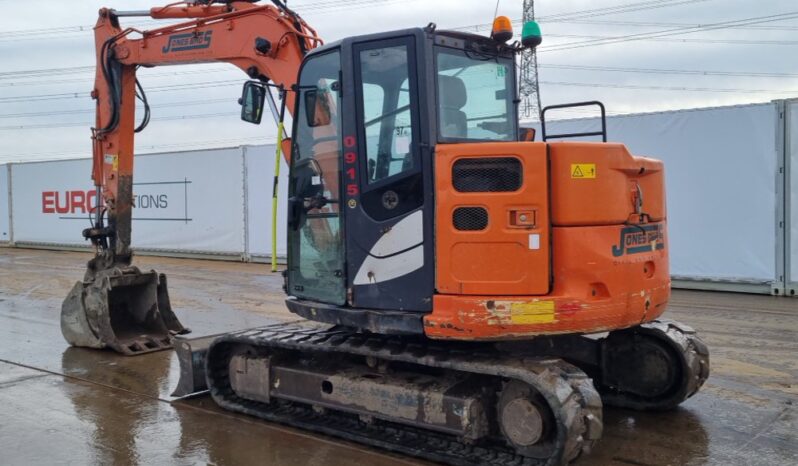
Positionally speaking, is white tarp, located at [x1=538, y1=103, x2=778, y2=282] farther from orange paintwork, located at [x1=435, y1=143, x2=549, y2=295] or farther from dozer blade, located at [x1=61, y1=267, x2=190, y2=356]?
orange paintwork, located at [x1=435, y1=143, x2=549, y2=295]

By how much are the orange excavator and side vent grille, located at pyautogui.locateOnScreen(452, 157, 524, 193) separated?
0.01m

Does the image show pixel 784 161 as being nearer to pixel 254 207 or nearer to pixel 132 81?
pixel 132 81

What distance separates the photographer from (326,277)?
17.9 feet

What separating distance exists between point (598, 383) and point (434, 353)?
1.90m

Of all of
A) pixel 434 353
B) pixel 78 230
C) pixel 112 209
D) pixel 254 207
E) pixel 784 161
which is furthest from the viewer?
pixel 78 230

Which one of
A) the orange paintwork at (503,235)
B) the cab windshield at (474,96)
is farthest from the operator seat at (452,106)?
the orange paintwork at (503,235)

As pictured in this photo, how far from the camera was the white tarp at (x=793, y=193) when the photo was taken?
38.2 feet

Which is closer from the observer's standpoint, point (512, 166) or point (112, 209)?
point (512, 166)

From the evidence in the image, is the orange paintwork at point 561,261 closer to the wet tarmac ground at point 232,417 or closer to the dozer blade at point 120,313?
the wet tarmac ground at point 232,417

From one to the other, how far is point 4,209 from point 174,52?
71.5 feet

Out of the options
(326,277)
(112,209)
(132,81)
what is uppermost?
(132,81)

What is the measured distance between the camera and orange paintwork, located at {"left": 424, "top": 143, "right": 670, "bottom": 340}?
15.0ft

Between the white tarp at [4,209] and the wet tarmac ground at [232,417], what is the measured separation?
18076 mm

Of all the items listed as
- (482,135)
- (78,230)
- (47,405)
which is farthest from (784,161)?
(78,230)
